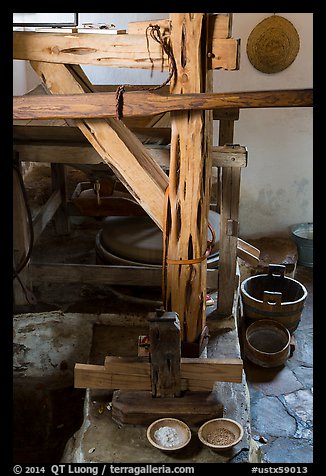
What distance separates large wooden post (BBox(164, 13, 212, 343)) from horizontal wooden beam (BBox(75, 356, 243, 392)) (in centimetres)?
27

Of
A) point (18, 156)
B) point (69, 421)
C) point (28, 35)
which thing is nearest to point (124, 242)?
point (18, 156)

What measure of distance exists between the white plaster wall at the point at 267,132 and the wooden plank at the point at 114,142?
13.2 feet

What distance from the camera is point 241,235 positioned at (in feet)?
25.2

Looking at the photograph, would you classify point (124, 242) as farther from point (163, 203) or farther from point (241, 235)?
point (241, 235)

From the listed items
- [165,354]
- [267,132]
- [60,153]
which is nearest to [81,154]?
[60,153]

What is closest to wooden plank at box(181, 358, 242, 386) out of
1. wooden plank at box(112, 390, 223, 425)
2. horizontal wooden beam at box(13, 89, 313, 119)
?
wooden plank at box(112, 390, 223, 425)

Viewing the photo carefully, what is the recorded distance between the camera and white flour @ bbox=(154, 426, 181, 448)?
9.75 ft

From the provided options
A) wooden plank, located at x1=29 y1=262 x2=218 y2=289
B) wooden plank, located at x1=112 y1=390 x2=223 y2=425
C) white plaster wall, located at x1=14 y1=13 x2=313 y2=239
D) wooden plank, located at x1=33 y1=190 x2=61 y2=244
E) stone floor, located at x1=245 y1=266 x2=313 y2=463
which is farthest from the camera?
white plaster wall, located at x1=14 y1=13 x2=313 y2=239

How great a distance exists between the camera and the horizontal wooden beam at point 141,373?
10.4 ft

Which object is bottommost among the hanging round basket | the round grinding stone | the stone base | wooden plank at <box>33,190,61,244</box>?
the stone base

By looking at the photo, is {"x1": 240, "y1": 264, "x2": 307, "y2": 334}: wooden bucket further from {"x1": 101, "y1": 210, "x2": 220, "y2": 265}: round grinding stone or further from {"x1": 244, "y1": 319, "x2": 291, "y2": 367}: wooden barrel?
{"x1": 101, "y1": 210, "x2": 220, "y2": 265}: round grinding stone

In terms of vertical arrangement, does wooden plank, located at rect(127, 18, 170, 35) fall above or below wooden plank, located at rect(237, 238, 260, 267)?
above

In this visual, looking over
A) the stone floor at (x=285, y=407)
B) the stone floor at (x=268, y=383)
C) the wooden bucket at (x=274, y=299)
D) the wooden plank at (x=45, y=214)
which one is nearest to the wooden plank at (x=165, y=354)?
the stone floor at (x=268, y=383)
